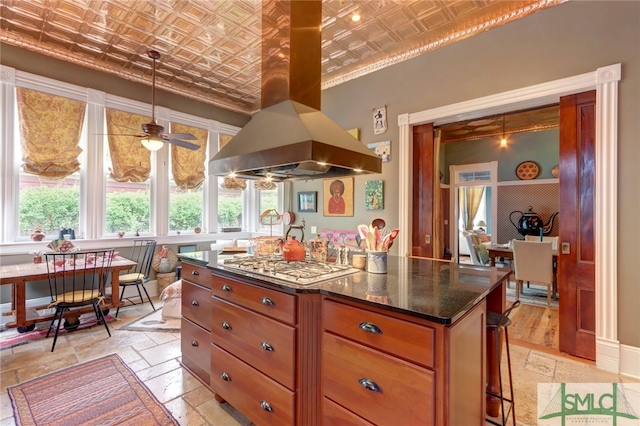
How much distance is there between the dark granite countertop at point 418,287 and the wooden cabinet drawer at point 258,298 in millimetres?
57

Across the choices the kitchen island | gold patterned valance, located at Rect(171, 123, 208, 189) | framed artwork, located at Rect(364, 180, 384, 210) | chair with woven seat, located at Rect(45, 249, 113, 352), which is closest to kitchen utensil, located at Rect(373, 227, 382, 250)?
the kitchen island

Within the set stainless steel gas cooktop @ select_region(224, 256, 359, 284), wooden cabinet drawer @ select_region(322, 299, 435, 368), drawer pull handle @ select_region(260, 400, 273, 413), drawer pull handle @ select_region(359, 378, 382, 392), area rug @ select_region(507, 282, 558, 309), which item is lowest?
area rug @ select_region(507, 282, 558, 309)

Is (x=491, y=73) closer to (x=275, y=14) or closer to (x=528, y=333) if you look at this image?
(x=275, y=14)

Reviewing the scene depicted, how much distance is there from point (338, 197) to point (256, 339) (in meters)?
3.00

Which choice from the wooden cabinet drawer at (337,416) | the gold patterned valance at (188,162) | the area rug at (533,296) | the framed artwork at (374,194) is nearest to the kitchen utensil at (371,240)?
the wooden cabinet drawer at (337,416)

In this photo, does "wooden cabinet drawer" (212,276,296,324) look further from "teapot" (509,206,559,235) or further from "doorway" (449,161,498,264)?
"teapot" (509,206,559,235)

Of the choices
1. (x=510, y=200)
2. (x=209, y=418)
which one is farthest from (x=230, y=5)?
(x=510, y=200)

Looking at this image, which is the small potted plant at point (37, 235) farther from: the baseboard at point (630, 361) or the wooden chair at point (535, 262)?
the wooden chair at point (535, 262)

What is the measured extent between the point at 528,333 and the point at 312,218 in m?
3.24

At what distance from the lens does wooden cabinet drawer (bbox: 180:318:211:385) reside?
7.14 ft

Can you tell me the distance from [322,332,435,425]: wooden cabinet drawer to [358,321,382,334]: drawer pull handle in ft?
0.28

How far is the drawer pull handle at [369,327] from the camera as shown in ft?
4.08

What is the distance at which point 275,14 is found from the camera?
6.72 feet

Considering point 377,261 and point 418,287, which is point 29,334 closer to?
point 377,261
